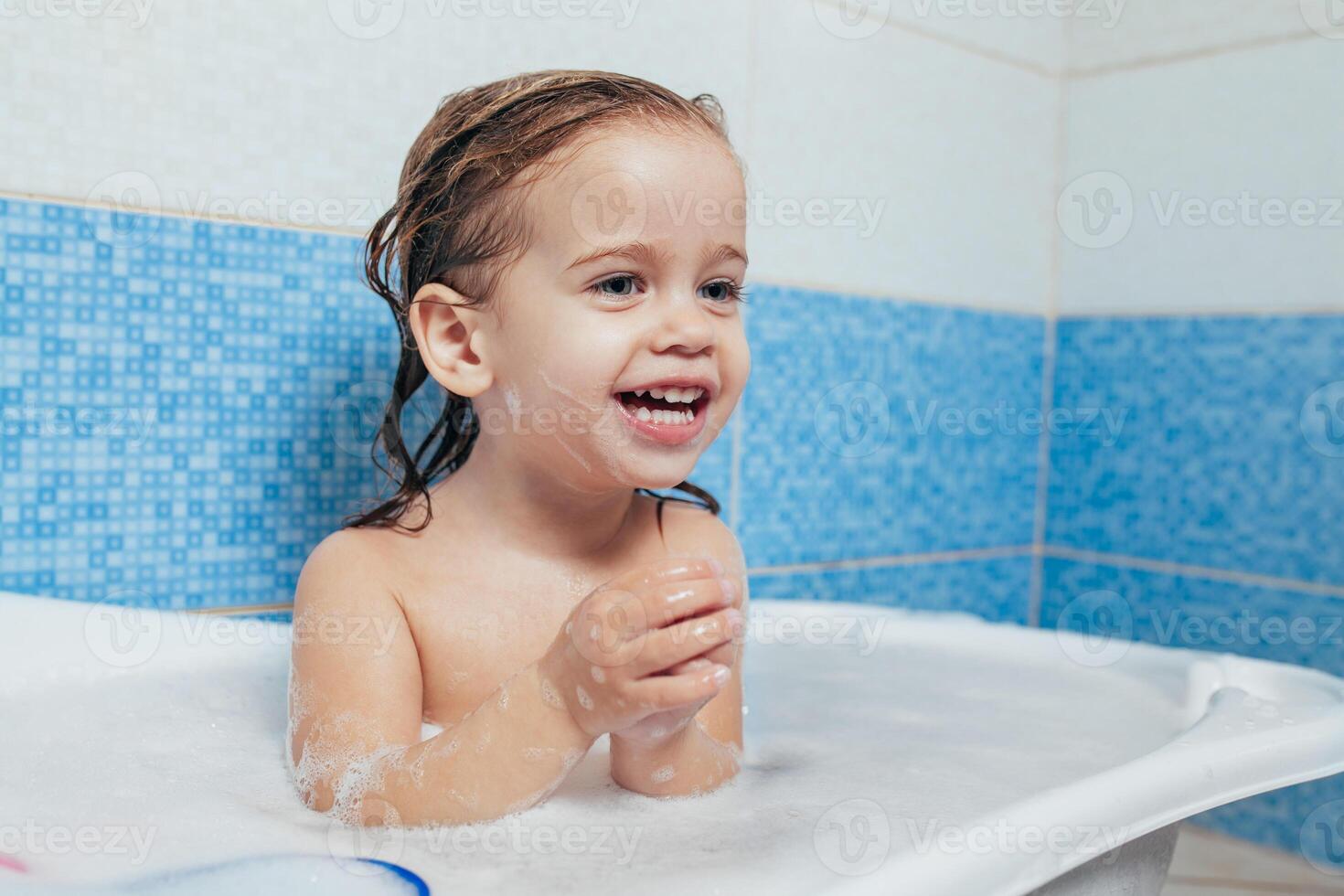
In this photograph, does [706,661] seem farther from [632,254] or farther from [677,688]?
[632,254]

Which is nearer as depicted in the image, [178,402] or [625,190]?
[625,190]

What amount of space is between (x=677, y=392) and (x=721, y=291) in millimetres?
111

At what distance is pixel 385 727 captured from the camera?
3.00 feet

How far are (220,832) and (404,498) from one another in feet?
1.18

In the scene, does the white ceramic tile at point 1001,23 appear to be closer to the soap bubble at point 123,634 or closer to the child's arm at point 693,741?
the child's arm at point 693,741

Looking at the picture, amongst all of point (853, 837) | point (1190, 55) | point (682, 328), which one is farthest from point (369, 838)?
point (1190, 55)

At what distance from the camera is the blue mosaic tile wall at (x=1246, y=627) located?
1.68 m

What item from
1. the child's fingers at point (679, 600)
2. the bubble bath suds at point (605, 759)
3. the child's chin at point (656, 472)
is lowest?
the bubble bath suds at point (605, 759)

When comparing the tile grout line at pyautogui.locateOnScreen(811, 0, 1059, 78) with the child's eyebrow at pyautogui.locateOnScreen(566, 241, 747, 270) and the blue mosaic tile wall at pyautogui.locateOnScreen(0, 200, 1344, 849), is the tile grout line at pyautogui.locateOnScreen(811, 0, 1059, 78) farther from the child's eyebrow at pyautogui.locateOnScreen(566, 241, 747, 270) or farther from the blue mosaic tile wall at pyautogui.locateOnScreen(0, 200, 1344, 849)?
the child's eyebrow at pyautogui.locateOnScreen(566, 241, 747, 270)

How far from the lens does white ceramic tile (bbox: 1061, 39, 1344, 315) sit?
1.68 metres

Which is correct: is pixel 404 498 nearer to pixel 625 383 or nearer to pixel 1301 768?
pixel 625 383

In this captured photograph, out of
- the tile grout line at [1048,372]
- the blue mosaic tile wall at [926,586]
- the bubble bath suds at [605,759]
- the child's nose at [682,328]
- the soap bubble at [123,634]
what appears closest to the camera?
the bubble bath suds at [605,759]

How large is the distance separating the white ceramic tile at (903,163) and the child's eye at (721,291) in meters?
0.59

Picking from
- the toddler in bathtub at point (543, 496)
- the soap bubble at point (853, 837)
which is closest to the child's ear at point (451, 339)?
the toddler in bathtub at point (543, 496)
